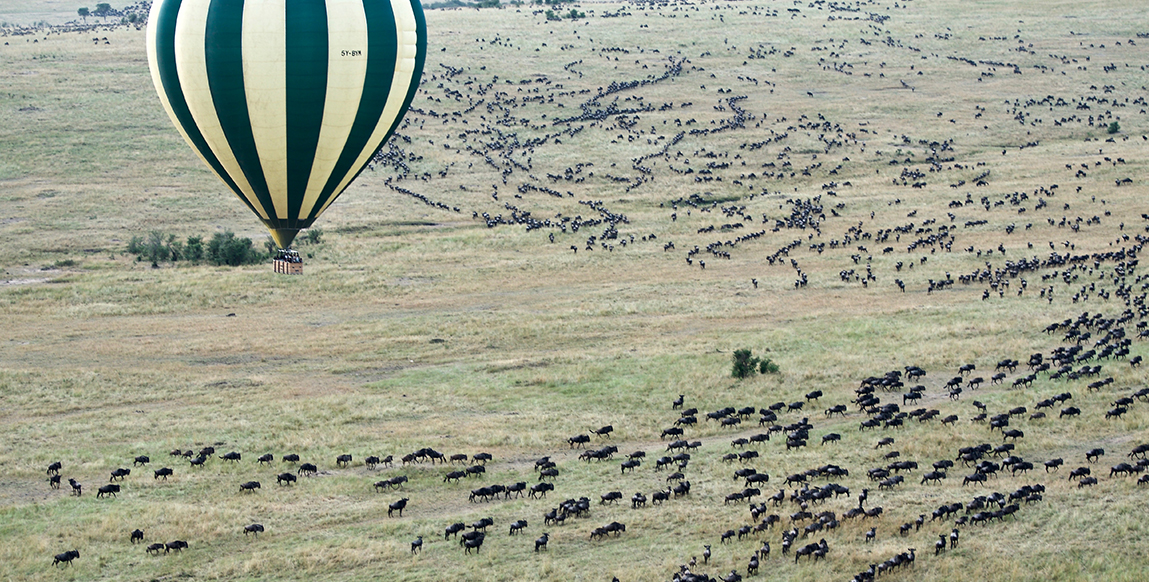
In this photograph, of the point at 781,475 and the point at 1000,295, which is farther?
the point at 1000,295

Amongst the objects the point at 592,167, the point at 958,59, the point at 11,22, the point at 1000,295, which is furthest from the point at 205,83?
the point at 11,22

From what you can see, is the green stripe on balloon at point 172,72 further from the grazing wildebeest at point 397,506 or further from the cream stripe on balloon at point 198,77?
the grazing wildebeest at point 397,506

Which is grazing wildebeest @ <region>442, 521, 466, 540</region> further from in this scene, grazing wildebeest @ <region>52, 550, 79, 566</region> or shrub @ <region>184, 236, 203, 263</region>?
shrub @ <region>184, 236, 203, 263</region>

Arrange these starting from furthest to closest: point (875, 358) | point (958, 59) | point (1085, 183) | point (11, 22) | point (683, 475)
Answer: point (11, 22), point (958, 59), point (1085, 183), point (875, 358), point (683, 475)

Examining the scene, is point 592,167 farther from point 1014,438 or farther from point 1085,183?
point 1014,438

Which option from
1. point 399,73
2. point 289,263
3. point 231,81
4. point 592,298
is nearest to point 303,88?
point 231,81

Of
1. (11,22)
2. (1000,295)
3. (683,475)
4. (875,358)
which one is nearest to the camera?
(683,475)

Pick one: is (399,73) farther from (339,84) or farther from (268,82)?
(268,82)
